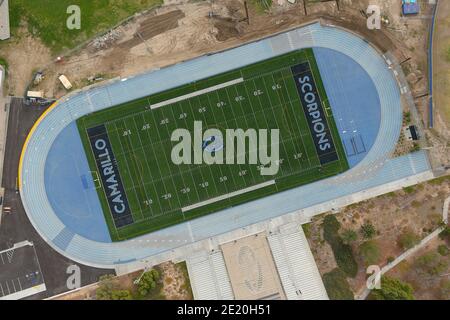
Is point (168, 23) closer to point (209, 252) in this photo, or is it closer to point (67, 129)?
point (67, 129)

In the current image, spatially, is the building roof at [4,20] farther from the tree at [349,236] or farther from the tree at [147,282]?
the tree at [349,236]

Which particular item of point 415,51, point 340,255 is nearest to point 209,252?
point 340,255

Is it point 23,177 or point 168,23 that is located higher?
point 168,23

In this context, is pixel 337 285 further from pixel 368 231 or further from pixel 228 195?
pixel 228 195

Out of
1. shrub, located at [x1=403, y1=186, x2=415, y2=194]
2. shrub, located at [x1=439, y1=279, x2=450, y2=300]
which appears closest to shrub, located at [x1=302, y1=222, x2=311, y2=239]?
shrub, located at [x1=403, y1=186, x2=415, y2=194]

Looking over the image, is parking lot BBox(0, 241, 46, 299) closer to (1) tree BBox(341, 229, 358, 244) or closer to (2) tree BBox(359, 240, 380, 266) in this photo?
(1) tree BBox(341, 229, 358, 244)

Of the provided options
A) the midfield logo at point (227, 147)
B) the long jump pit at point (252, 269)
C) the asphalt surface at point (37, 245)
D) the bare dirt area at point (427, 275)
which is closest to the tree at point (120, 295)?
the asphalt surface at point (37, 245)
